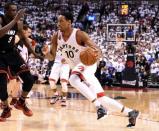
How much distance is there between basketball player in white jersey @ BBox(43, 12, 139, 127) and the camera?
6996mm

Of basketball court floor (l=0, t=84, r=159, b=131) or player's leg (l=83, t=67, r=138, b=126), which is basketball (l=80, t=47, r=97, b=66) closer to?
player's leg (l=83, t=67, r=138, b=126)

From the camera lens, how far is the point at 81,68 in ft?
23.7

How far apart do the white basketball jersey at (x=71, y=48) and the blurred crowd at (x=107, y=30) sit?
8.86 metres

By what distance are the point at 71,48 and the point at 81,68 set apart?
0.45m

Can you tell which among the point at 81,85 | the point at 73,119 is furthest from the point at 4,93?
the point at 73,119

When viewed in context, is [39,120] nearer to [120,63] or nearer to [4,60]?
[4,60]

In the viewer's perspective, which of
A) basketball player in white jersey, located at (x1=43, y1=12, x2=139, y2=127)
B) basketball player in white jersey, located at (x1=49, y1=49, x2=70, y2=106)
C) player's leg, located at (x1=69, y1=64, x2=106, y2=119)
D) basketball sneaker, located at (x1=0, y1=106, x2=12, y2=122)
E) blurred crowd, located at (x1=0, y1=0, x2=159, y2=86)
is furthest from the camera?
blurred crowd, located at (x1=0, y1=0, x2=159, y2=86)

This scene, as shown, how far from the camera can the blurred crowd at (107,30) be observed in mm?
16797

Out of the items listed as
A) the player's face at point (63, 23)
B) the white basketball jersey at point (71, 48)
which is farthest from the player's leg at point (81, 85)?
the player's face at point (63, 23)

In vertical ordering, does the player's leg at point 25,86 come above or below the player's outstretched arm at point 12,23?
below

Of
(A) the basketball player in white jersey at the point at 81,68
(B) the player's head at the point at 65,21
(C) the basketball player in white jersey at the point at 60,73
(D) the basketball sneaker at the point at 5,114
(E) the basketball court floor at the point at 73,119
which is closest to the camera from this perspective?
(E) the basketball court floor at the point at 73,119

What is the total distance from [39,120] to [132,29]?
46.6 ft

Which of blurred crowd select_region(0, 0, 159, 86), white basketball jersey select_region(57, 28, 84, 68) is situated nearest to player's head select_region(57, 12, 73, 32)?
white basketball jersey select_region(57, 28, 84, 68)

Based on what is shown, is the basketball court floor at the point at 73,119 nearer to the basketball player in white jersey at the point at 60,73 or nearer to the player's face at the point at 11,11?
the basketball player in white jersey at the point at 60,73
